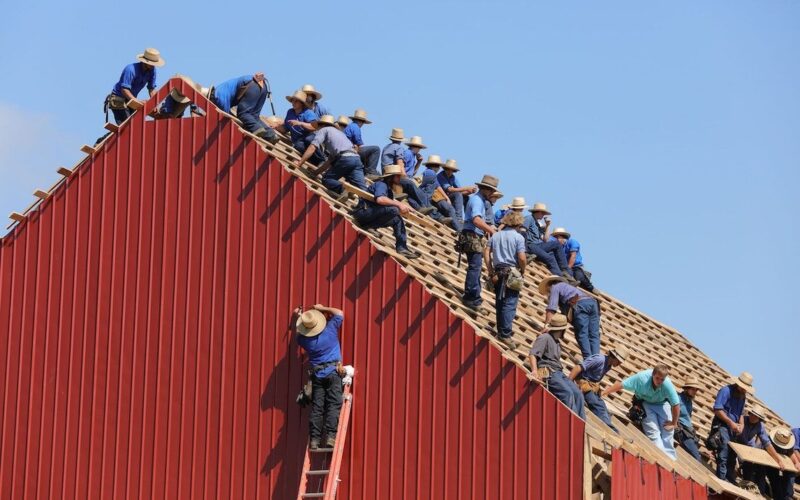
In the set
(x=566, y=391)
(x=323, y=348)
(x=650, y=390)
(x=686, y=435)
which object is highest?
(x=686, y=435)

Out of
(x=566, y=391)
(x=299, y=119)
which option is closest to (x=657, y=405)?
(x=566, y=391)

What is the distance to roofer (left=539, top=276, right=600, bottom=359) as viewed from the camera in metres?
24.7

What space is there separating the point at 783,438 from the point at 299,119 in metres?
8.88

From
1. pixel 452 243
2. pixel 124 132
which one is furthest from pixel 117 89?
pixel 452 243

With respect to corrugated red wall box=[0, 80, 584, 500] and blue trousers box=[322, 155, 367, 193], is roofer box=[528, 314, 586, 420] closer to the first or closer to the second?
corrugated red wall box=[0, 80, 584, 500]

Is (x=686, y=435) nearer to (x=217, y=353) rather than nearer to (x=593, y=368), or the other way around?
(x=593, y=368)

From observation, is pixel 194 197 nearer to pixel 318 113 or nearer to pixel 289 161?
pixel 289 161

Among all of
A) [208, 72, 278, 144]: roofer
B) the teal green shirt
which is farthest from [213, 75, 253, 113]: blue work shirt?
the teal green shirt

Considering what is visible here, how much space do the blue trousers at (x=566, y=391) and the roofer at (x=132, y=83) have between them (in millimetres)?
8139

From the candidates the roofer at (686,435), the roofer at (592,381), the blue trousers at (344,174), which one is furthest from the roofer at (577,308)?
A: the blue trousers at (344,174)

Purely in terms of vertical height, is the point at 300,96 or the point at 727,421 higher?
the point at 300,96

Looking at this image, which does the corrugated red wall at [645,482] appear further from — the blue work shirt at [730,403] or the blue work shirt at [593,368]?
the blue work shirt at [730,403]

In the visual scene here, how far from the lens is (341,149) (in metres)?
24.6

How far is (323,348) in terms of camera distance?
2189cm
